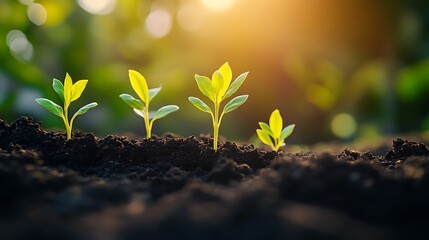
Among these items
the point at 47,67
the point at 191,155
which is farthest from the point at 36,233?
the point at 47,67

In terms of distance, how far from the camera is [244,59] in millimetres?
8914

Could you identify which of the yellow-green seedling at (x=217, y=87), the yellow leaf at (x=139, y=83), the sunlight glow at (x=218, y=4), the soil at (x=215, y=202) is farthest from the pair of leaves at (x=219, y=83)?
the sunlight glow at (x=218, y=4)

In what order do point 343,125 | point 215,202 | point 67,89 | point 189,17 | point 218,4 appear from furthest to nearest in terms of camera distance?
point 189,17, point 218,4, point 343,125, point 67,89, point 215,202

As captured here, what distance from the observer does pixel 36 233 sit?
790 mm

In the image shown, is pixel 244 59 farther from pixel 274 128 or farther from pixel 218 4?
pixel 274 128

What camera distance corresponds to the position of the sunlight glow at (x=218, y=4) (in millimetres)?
8852

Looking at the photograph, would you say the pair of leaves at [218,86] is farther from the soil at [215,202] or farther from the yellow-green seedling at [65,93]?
the yellow-green seedling at [65,93]

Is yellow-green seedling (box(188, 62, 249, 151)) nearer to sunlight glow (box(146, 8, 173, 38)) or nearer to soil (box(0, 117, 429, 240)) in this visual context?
soil (box(0, 117, 429, 240))

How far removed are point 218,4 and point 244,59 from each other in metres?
1.13

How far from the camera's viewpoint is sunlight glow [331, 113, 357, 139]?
8266 mm

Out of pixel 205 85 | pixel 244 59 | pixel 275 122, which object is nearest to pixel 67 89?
pixel 205 85

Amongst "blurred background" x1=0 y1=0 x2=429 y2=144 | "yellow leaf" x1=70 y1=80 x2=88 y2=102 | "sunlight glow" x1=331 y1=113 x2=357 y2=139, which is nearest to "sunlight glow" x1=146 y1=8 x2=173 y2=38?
"blurred background" x1=0 y1=0 x2=429 y2=144

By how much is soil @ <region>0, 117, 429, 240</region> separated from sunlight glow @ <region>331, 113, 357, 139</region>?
7066mm

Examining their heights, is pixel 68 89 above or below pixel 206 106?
above
